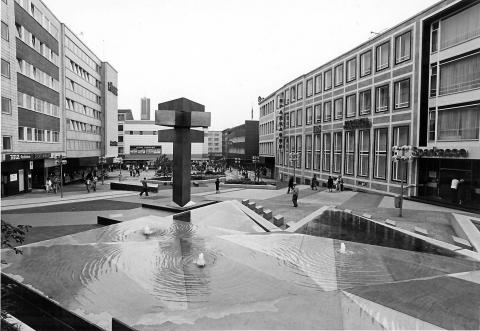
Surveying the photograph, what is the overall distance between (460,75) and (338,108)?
17153 millimetres

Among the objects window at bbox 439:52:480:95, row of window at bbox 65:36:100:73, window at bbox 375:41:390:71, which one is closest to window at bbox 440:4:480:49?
window at bbox 439:52:480:95

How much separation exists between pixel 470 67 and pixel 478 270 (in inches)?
725

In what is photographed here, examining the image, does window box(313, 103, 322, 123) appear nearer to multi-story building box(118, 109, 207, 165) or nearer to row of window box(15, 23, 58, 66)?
row of window box(15, 23, 58, 66)

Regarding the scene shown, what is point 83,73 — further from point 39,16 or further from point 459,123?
point 459,123

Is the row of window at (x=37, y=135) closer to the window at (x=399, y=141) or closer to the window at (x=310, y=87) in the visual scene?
the window at (x=310, y=87)

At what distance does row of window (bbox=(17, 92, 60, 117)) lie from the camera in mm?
32469

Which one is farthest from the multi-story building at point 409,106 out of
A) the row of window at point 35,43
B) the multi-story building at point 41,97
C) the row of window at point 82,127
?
the row of window at point 82,127

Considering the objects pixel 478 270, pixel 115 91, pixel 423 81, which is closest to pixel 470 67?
pixel 423 81

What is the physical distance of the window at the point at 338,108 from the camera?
40.8 m

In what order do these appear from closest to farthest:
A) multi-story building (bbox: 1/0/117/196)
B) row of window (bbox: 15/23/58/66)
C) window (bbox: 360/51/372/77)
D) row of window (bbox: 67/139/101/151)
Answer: multi-story building (bbox: 1/0/117/196)
row of window (bbox: 15/23/58/66)
window (bbox: 360/51/372/77)
row of window (bbox: 67/139/101/151)

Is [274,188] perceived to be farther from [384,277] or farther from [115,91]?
[115,91]

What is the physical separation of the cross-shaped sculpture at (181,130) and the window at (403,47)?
20.0m

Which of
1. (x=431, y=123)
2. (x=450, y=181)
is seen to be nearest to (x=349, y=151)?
(x=431, y=123)

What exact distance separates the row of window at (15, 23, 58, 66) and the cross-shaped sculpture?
21.8m
